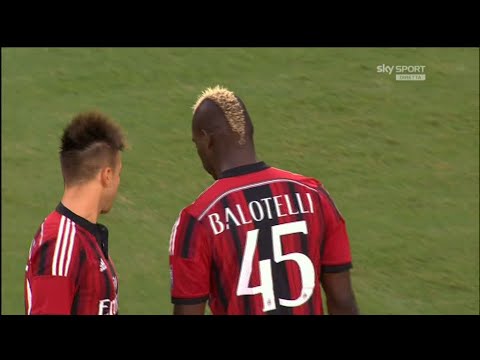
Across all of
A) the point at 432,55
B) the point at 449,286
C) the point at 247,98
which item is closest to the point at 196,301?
the point at 449,286

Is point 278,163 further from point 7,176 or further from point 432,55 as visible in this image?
point 7,176

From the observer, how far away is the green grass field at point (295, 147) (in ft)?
25.7

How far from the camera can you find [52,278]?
3469 millimetres

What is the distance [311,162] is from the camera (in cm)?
839

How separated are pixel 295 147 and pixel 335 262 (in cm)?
482

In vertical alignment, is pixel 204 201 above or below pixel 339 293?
above

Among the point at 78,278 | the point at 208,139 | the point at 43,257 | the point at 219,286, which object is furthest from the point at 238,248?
the point at 43,257

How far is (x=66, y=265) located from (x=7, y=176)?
17.9ft

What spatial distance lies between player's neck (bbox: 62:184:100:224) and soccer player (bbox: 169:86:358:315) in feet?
1.47

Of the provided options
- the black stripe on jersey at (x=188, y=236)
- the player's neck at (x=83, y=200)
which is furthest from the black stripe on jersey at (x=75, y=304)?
the black stripe on jersey at (x=188, y=236)

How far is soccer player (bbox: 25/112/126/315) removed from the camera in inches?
137

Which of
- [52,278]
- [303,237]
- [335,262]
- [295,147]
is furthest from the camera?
[295,147]

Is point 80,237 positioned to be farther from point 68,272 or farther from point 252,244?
point 252,244

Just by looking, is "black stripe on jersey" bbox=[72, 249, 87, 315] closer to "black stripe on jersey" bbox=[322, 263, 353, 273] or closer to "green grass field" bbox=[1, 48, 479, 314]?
"black stripe on jersey" bbox=[322, 263, 353, 273]
